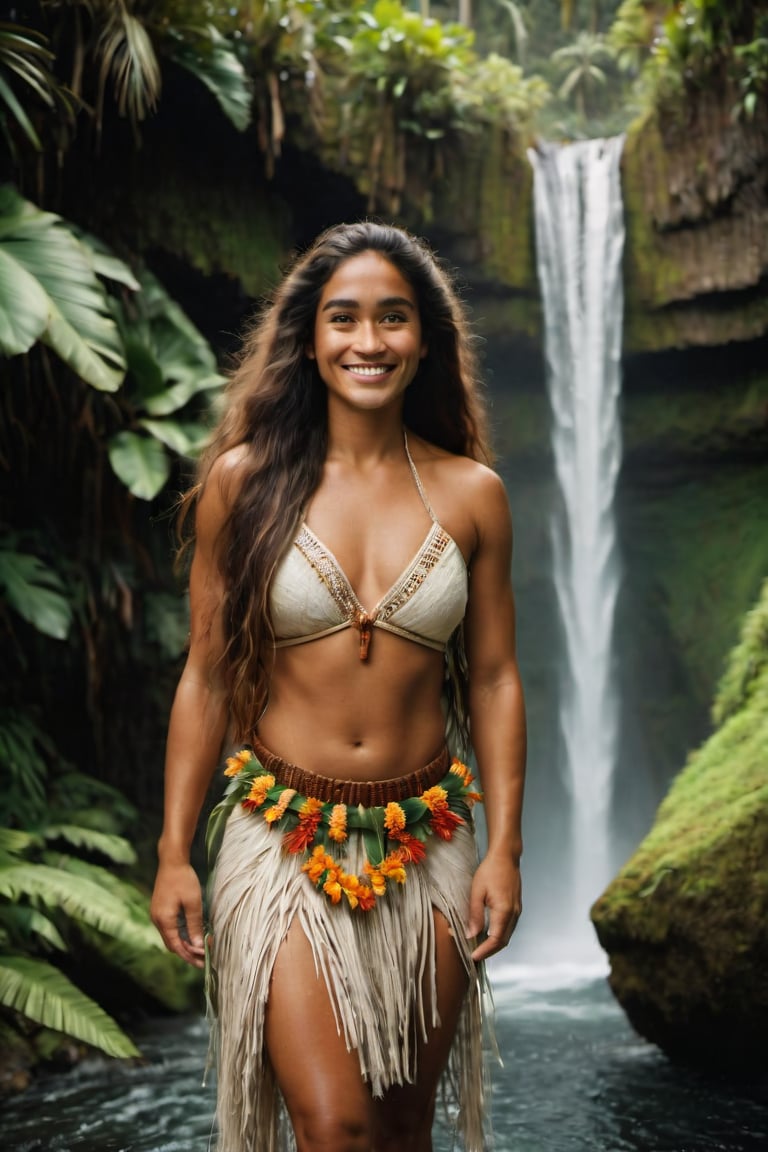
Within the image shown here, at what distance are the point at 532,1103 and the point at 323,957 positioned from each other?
2.97 metres

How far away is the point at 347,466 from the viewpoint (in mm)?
2717

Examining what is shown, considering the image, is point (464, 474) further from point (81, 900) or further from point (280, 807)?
point (81, 900)

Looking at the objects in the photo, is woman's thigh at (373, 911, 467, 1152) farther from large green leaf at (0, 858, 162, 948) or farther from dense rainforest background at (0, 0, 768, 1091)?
large green leaf at (0, 858, 162, 948)

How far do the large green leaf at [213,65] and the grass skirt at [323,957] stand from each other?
5872 millimetres

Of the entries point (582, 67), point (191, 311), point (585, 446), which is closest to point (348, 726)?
point (191, 311)

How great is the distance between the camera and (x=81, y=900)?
5176 mm

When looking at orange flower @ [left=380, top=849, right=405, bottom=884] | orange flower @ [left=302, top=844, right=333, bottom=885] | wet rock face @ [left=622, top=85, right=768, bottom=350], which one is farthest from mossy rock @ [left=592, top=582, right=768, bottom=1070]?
wet rock face @ [left=622, top=85, right=768, bottom=350]

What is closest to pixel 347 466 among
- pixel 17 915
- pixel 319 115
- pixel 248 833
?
pixel 248 833

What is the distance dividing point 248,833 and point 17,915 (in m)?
3.04

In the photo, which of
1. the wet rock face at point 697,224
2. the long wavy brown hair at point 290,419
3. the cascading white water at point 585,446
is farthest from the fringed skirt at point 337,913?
the wet rock face at point 697,224

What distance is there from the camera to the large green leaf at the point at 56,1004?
15.3ft

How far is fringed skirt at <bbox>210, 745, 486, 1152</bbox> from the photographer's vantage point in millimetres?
2408

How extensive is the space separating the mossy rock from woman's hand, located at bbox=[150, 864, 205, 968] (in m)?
2.70

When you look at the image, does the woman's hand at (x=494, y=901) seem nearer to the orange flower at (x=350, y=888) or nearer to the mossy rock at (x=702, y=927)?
the orange flower at (x=350, y=888)
